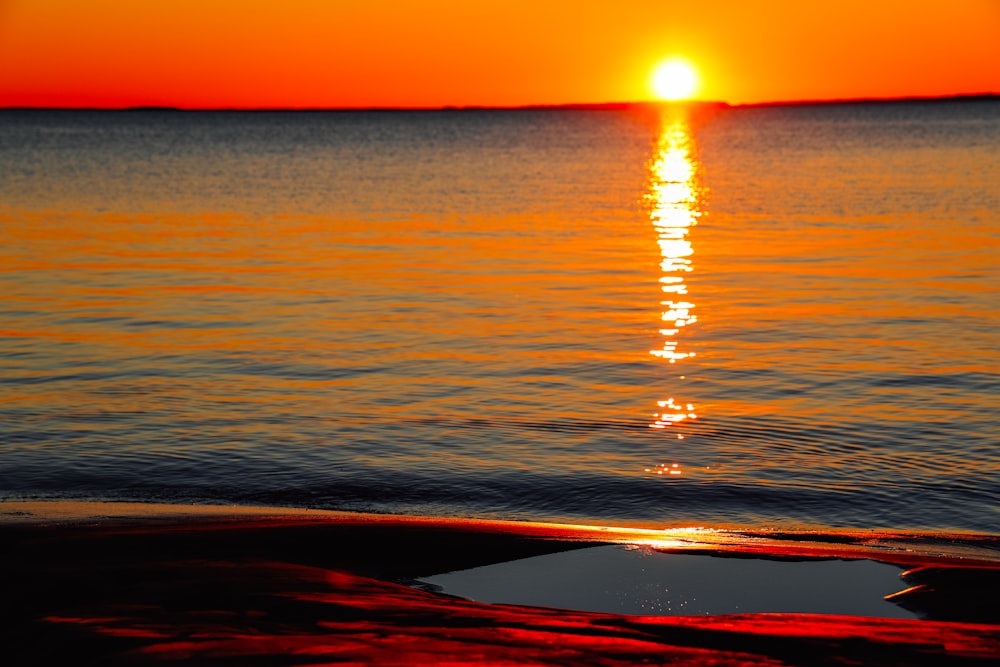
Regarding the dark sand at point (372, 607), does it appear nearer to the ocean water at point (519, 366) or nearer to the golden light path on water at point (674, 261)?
the ocean water at point (519, 366)

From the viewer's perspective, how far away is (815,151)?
98875mm

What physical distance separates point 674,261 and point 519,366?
12921 mm

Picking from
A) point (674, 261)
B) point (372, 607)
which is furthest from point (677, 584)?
point (674, 261)

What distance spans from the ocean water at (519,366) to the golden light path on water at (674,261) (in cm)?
11

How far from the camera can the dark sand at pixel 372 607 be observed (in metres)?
5.67

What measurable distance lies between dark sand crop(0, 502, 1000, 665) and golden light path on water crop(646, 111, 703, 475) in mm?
4152

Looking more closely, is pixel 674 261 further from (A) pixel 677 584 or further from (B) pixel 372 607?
(B) pixel 372 607

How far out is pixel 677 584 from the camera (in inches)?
313

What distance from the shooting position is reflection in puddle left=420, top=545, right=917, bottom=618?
7.46 meters

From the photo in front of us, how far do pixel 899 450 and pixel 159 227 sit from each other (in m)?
29.7

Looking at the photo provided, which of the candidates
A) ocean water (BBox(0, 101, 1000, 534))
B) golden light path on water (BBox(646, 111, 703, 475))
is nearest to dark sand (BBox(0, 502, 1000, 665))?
ocean water (BBox(0, 101, 1000, 534))

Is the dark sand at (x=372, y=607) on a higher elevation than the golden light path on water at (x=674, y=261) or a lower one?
lower

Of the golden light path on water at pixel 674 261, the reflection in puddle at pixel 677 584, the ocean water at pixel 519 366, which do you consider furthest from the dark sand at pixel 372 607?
the golden light path on water at pixel 674 261

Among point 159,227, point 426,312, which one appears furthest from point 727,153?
point 426,312
